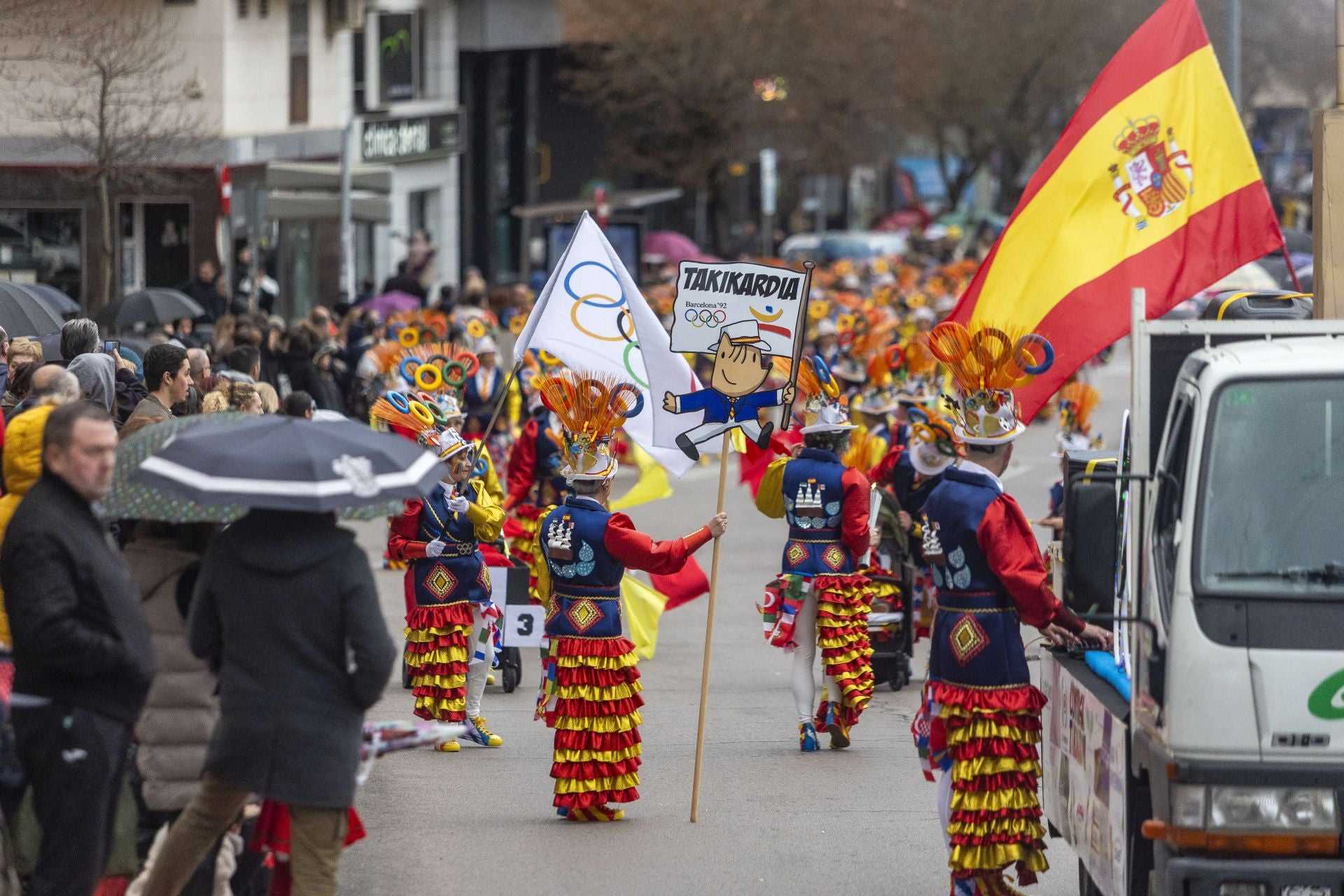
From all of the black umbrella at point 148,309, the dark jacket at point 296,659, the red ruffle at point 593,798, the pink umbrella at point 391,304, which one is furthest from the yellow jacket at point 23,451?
the pink umbrella at point 391,304

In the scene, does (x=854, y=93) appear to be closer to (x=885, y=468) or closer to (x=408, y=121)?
(x=408, y=121)

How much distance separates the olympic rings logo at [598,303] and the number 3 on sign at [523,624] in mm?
1513

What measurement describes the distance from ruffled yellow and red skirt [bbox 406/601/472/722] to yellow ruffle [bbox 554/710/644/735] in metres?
1.59

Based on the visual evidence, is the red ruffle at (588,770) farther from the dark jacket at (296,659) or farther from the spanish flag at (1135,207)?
the dark jacket at (296,659)

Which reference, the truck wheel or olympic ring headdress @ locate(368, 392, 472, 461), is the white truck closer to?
the truck wheel

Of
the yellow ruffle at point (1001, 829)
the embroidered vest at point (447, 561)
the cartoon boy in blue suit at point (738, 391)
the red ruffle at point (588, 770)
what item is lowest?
the red ruffle at point (588, 770)

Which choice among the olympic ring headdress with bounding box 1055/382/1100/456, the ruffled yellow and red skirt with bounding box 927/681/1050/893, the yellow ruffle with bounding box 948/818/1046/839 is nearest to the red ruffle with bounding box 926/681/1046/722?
the ruffled yellow and red skirt with bounding box 927/681/1050/893

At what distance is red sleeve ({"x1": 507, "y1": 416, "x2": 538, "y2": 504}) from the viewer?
13.5 metres

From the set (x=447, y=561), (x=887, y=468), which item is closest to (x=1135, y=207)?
(x=887, y=468)

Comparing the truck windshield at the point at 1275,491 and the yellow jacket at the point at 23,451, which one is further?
the yellow jacket at the point at 23,451

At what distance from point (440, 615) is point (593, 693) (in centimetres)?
174

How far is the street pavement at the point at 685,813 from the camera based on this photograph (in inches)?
324

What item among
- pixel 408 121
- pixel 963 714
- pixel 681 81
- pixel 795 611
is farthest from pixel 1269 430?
pixel 681 81

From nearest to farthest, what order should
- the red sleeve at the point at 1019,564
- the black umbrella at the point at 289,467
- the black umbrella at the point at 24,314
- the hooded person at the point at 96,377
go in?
the black umbrella at the point at 289,467 < the red sleeve at the point at 1019,564 < the hooded person at the point at 96,377 < the black umbrella at the point at 24,314
